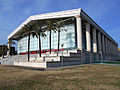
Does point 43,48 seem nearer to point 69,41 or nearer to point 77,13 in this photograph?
point 69,41

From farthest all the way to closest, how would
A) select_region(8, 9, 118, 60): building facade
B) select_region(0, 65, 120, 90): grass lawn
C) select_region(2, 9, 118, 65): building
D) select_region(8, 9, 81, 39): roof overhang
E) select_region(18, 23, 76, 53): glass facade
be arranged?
select_region(18, 23, 76, 53): glass facade, select_region(8, 9, 81, 39): roof overhang, select_region(8, 9, 118, 60): building facade, select_region(2, 9, 118, 65): building, select_region(0, 65, 120, 90): grass lawn

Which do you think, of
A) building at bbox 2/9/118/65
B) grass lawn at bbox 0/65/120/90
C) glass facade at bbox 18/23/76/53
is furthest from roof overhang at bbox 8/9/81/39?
grass lawn at bbox 0/65/120/90

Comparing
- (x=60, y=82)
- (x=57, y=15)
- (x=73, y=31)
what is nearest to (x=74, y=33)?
(x=73, y=31)

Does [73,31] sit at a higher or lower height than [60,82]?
higher

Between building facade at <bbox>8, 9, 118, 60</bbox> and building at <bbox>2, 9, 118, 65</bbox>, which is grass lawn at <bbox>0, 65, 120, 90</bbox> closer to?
building at <bbox>2, 9, 118, 65</bbox>

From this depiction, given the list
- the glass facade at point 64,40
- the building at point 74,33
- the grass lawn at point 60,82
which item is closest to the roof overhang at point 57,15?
the building at point 74,33

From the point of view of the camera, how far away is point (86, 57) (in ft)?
126

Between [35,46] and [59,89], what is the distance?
206 ft

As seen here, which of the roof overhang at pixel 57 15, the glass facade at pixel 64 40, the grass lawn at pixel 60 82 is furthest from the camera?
the glass facade at pixel 64 40

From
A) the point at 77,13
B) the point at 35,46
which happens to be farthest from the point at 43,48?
the point at 77,13

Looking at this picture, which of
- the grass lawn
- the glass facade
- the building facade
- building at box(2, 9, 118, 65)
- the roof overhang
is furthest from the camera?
the glass facade

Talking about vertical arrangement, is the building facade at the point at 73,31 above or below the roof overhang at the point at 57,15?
below

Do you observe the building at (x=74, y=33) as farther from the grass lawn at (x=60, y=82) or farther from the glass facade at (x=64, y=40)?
the grass lawn at (x=60, y=82)

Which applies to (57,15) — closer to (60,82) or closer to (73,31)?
(73,31)
